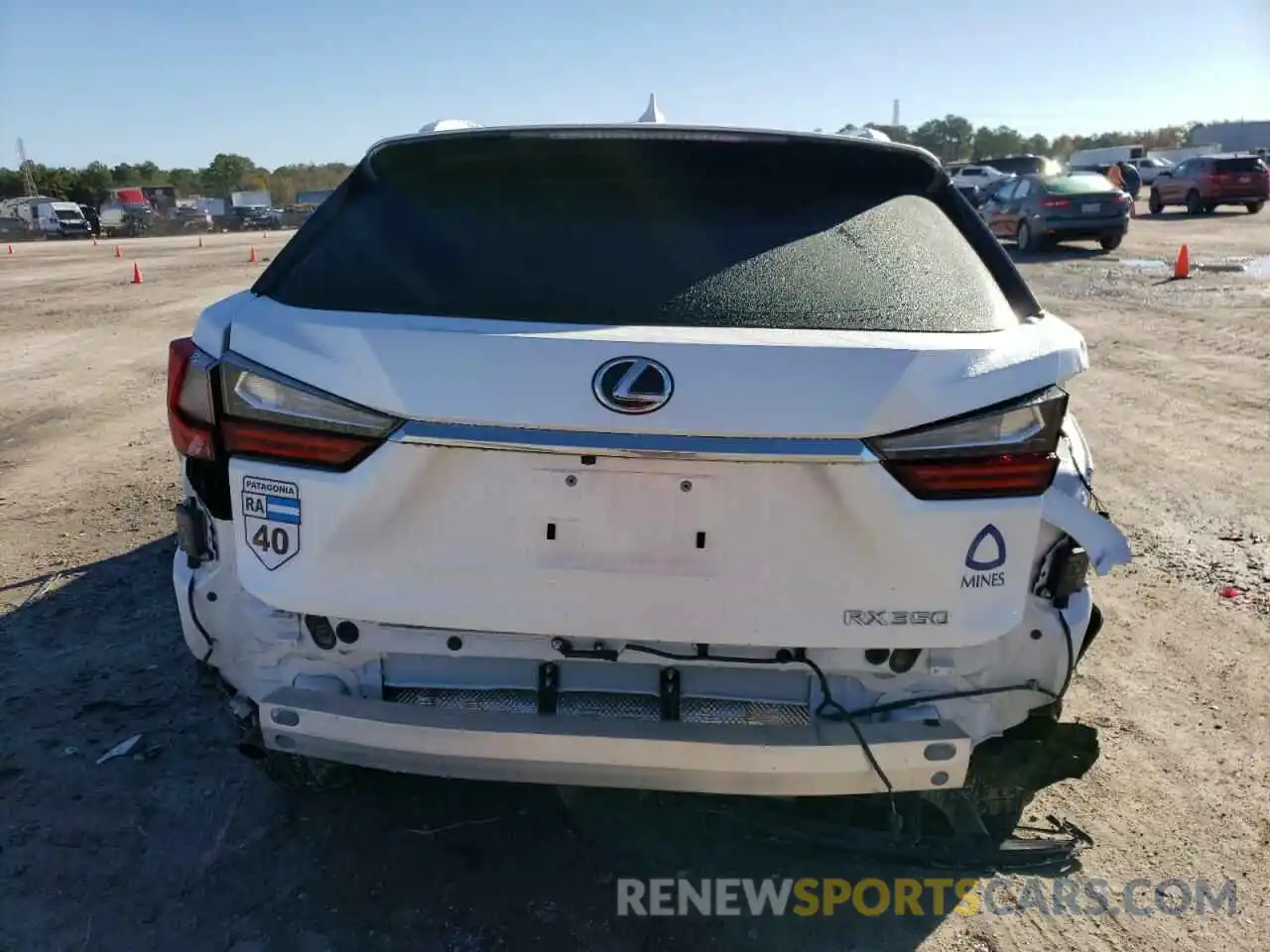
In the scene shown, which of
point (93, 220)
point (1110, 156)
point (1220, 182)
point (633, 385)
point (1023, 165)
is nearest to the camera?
point (633, 385)

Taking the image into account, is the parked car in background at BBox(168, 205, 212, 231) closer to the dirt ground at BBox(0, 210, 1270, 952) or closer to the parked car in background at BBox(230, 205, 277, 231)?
the parked car in background at BBox(230, 205, 277, 231)

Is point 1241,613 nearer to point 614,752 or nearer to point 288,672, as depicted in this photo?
point 614,752

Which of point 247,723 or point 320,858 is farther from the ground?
point 247,723

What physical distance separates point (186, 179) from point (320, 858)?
98781mm

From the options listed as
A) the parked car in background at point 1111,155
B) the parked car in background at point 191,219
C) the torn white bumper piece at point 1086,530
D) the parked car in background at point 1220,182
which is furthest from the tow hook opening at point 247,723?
the parked car in background at point 1111,155

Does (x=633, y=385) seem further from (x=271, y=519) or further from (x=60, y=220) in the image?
(x=60, y=220)

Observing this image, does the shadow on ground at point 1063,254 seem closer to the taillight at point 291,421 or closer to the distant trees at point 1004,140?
the taillight at point 291,421

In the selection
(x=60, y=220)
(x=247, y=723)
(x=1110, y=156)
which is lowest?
(x=247, y=723)

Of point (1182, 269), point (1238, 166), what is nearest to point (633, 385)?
point (1182, 269)

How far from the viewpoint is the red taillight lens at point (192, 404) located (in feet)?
7.73

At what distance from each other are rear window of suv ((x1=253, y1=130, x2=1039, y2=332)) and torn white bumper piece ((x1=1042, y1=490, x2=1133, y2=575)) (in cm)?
44

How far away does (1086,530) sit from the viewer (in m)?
2.35

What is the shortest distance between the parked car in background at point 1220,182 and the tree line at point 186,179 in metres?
53.5

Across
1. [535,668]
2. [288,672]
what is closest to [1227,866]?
[535,668]
